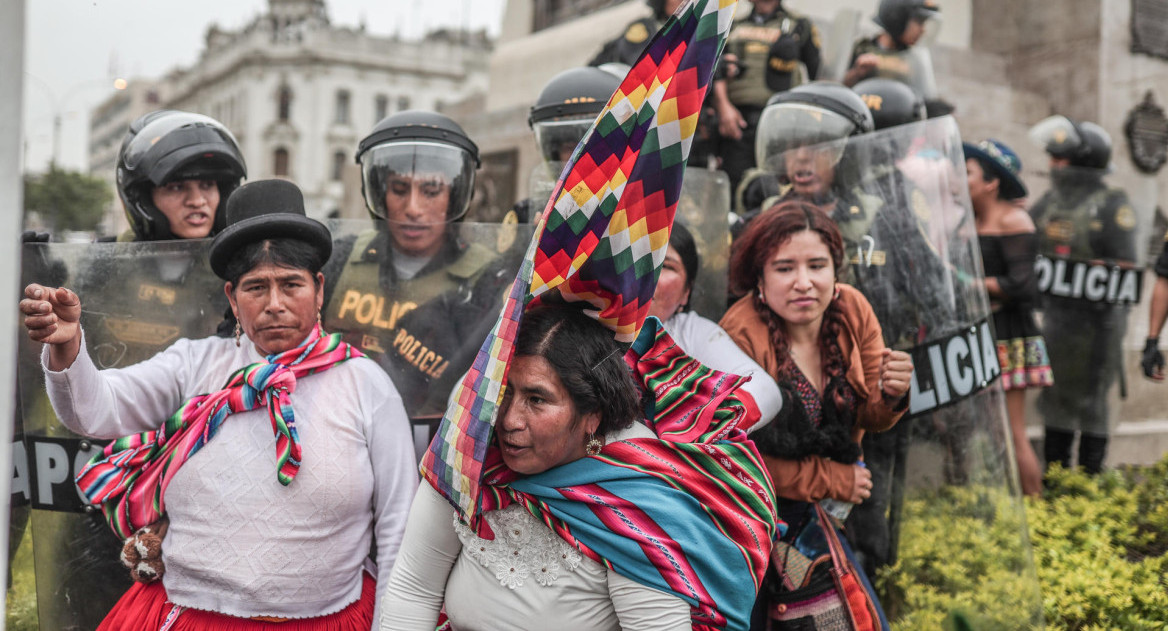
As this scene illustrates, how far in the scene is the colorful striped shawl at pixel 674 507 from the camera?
1.93 meters

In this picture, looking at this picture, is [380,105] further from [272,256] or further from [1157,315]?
[272,256]

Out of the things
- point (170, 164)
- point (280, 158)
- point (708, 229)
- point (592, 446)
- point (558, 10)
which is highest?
point (280, 158)

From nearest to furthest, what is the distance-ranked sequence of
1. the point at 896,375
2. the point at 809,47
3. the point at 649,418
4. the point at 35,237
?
1. the point at 649,418
2. the point at 896,375
3. the point at 35,237
4. the point at 809,47

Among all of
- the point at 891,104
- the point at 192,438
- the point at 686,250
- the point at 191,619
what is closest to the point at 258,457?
the point at 192,438

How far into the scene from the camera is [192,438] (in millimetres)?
2426

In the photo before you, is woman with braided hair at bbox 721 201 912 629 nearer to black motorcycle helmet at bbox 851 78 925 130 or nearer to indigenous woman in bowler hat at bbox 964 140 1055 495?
black motorcycle helmet at bbox 851 78 925 130

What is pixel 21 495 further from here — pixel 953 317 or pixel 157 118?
pixel 953 317

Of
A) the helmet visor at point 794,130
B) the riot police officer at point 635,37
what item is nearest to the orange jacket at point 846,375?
the helmet visor at point 794,130

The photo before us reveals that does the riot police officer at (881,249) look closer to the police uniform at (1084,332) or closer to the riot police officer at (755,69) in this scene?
the riot police officer at (755,69)

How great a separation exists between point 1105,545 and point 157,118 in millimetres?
4197

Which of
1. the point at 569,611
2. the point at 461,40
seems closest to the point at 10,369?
the point at 569,611

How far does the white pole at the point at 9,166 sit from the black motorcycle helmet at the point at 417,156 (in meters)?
2.14

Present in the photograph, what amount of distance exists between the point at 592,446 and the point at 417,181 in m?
1.69

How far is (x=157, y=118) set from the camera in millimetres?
3363
